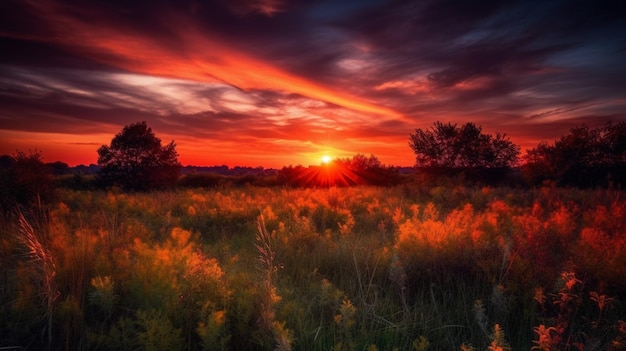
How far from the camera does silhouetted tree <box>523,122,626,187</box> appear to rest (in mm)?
27719

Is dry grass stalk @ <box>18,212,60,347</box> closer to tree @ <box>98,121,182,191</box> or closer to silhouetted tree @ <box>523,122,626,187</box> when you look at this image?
tree @ <box>98,121,182,191</box>

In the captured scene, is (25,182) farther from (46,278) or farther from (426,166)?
(426,166)

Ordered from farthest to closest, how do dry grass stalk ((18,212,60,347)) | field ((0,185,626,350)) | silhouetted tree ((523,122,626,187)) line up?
silhouetted tree ((523,122,626,187)), dry grass stalk ((18,212,60,347)), field ((0,185,626,350))

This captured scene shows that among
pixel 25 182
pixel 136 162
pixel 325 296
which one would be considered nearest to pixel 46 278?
pixel 325 296

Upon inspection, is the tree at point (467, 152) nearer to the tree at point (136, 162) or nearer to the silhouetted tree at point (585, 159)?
the silhouetted tree at point (585, 159)

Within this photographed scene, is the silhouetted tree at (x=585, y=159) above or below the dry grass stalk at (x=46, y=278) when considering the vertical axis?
above

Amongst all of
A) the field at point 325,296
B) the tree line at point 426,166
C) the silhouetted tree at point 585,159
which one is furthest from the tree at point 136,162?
the silhouetted tree at point 585,159

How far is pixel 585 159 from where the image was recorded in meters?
28.4

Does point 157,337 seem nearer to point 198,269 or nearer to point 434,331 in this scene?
point 198,269

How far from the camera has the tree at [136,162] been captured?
28578 mm

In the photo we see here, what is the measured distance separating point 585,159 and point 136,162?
34.8m

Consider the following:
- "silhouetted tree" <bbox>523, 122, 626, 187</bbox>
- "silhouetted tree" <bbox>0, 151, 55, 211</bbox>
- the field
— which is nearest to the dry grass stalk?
the field

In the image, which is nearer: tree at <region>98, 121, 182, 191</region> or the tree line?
the tree line

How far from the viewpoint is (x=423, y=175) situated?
3459cm
